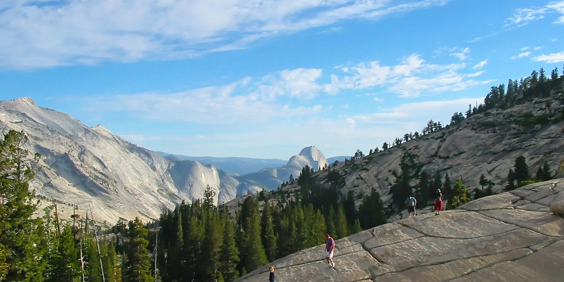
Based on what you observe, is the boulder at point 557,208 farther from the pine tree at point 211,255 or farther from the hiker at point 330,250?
the pine tree at point 211,255

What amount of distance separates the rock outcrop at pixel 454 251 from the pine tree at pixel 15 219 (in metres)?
23.5

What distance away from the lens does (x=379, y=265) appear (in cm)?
2517

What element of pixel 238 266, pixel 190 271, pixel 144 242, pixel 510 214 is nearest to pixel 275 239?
pixel 238 266

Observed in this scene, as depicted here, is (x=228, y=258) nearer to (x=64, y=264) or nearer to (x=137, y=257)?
(x=137, y=257)

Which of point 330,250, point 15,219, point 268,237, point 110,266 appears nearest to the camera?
point 330,250

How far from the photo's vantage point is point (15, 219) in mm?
36375

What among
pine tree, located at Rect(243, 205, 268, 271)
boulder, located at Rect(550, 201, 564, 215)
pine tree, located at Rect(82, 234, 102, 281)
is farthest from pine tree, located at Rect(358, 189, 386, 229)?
boulder, located at Rect(550, 201, 564, 215)

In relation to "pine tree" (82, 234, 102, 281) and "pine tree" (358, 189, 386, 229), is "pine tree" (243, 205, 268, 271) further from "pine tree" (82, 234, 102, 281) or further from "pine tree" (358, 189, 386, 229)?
"pine tree" (358, 189, 386, 229)

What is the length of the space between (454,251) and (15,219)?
125ft

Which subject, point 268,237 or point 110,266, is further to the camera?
point 268,237

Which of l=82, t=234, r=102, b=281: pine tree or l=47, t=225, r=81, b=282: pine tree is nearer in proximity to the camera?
l=47, t=225, r=81, b=282: pine tree

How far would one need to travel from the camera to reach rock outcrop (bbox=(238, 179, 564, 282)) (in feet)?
76.3

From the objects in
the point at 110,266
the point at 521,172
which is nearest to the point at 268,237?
the point at 110,266

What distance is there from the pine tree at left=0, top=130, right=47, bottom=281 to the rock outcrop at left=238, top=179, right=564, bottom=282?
23.5 metres
